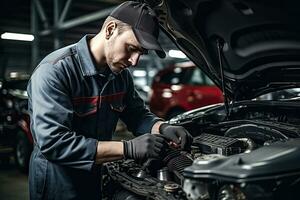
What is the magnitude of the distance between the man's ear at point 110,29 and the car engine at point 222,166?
25.2 inches

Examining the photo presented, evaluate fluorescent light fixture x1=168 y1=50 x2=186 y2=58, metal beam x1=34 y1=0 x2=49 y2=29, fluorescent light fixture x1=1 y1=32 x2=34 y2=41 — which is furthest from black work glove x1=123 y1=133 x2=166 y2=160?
fluorescent light fixture x1=168 y1=50 x2=186 y2=58

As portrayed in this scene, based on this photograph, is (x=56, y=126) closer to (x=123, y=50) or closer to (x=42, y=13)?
(x=123, y=50)

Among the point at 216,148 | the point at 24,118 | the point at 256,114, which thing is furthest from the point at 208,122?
the point at 24,118

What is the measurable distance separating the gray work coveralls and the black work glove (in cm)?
15

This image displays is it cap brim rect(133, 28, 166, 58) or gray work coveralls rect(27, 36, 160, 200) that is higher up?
cap brim rect(133, 28, 166, 58)

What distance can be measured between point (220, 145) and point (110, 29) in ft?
2.66

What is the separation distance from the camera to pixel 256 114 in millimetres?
2609

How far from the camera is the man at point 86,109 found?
1.64 metres

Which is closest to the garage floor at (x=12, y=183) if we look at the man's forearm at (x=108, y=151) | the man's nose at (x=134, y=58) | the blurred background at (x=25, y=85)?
the blurred background at (x=25, y=85)

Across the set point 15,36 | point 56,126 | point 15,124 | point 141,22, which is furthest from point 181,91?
point 15,36

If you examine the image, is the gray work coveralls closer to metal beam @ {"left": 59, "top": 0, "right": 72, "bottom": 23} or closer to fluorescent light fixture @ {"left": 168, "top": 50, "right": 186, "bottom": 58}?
metal beam @ {"left": 59, "top": 0, "right": 72, "bottom": 23}

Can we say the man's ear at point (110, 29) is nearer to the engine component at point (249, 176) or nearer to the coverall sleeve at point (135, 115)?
the coverall sleeve at point (135, 115)

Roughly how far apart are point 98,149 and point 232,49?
48.9 inches

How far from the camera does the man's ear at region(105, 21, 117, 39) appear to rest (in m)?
1.75
